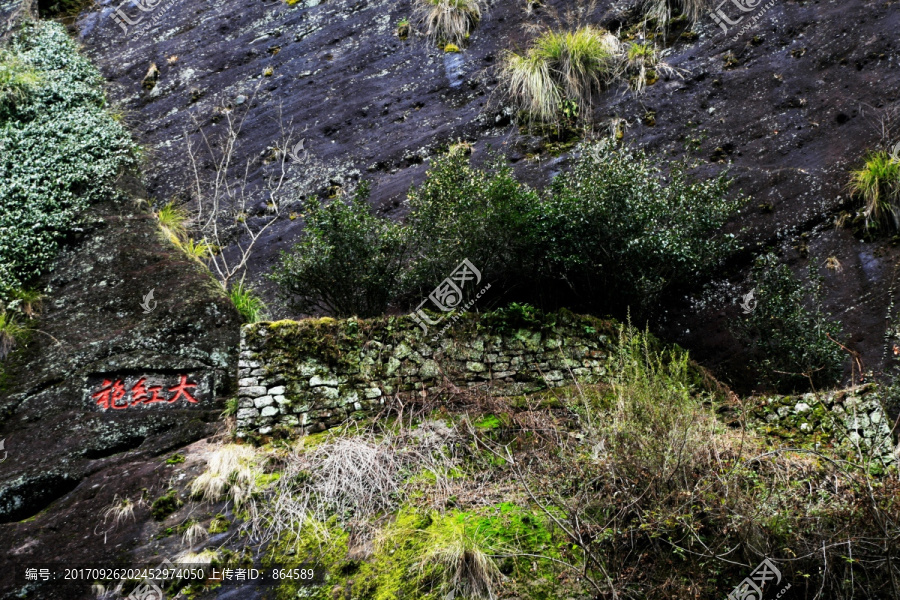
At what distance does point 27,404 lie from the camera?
7.10 m

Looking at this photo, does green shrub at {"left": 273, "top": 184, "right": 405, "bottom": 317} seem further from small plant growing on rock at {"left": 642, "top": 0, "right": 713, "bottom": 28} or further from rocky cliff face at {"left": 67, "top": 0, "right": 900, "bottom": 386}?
small plant growing on rock at {"left": 642, "top": 0, "right": 713, "bottom": 28}

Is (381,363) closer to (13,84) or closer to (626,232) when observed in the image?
(626,232)

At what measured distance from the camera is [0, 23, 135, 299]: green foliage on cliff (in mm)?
8898

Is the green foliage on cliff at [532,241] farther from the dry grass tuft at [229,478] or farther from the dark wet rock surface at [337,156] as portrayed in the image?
the dry grass tuft at [229,478]

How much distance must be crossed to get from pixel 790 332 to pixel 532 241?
2726mm

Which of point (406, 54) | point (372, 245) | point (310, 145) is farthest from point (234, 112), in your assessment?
point (372, 245)

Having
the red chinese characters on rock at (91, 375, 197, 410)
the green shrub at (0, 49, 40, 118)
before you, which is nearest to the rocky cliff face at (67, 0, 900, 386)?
the green shrub at (0, 49, 40, 118)

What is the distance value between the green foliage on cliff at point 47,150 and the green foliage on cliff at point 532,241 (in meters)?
3.66

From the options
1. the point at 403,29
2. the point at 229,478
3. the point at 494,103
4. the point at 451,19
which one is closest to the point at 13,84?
the point at 403,29

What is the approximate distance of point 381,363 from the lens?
6500 millimetres

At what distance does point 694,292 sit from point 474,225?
2.82m

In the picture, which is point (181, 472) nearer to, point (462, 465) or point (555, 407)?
point (462, 465)

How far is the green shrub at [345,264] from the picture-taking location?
746cm

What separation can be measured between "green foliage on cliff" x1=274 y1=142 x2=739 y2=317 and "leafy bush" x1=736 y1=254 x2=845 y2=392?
27.9 inches
